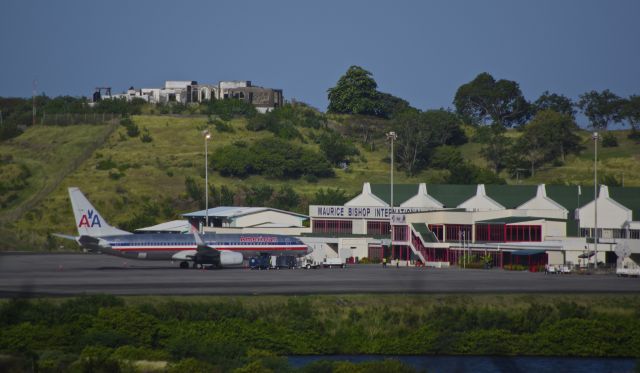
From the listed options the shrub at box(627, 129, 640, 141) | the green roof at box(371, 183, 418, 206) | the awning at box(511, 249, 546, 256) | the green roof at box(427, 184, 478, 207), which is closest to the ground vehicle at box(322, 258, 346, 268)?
the awning at box(511, 249, 546, 256)

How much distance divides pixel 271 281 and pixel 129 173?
3557 inches

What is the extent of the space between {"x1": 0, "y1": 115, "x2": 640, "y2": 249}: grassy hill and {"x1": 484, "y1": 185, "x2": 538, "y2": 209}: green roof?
42624mm

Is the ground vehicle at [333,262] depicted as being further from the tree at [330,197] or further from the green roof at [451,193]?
the tree at [330,197]

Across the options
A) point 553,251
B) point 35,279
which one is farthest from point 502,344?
point 553,251

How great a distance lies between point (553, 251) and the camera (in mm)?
107688

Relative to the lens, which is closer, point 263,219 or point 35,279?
point 35,279

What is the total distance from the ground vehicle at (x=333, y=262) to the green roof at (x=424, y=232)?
9.28 m

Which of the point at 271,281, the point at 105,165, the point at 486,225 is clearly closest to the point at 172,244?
the point at 271,281

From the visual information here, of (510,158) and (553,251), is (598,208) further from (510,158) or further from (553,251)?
(510,158)

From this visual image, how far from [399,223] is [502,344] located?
58795 millimetres

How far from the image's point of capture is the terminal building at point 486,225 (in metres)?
108

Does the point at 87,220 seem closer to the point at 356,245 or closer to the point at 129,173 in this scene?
the point at 356,245

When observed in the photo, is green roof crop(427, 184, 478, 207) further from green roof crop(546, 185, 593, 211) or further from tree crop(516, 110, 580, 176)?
tree crop(516, 110, 580, 176)

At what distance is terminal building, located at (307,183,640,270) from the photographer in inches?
4254
